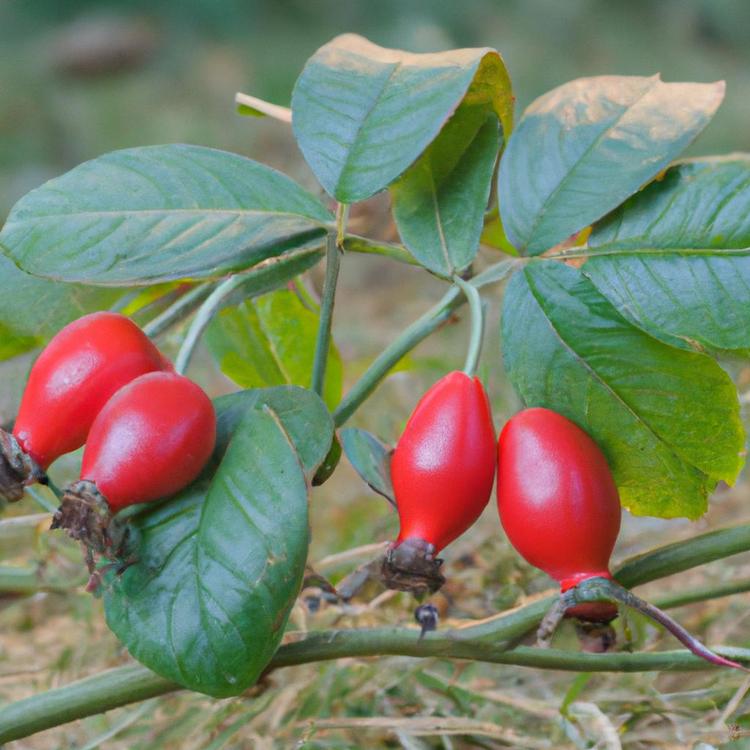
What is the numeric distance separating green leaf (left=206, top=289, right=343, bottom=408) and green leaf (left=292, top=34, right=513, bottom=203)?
0.19 meters

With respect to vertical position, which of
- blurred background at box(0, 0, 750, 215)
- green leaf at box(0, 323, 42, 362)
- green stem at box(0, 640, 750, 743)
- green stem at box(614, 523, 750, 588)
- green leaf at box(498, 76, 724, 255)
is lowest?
green stem at box(0, 640, 750, 743)

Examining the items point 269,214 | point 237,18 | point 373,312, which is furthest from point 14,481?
point 237,18

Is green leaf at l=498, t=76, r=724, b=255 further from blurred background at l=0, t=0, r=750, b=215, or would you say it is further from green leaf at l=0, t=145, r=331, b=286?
blurred background at l=0, t=0, r=750, b=215

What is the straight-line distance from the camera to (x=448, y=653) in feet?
1.71

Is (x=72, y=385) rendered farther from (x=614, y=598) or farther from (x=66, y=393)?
(x=614, y=598)

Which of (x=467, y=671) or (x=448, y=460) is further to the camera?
(x=467, y=671)

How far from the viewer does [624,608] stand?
433mm

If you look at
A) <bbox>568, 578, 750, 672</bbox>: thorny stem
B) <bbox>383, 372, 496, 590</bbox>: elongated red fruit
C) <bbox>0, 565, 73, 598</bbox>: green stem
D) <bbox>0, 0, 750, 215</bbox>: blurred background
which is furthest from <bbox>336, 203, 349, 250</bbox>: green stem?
<bbox>0, 0, 750, 215</bbox>: blurred background

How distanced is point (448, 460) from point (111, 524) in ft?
0.47

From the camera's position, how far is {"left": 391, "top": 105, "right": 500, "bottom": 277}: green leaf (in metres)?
0.50

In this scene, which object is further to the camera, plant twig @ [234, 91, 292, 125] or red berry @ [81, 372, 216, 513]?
plant twig @ [234, 91, 292, 125]

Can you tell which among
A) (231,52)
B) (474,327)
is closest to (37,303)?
(474,327)

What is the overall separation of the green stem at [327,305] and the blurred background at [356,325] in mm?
192

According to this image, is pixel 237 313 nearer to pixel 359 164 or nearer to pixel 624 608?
pixel 359 164
